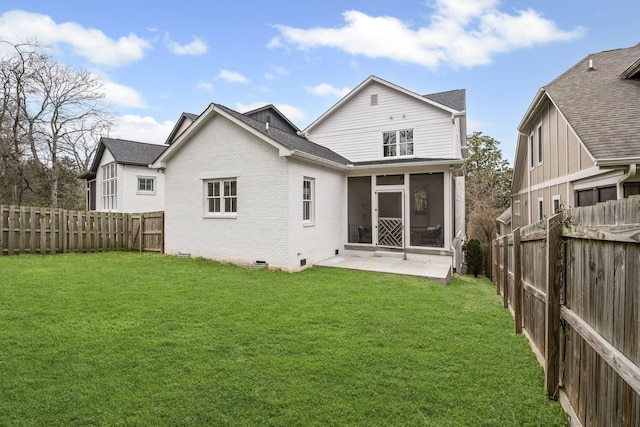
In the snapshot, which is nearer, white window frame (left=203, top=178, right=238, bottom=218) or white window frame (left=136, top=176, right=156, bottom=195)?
white window frame (left=203, top=178, right=238, bottom=218)

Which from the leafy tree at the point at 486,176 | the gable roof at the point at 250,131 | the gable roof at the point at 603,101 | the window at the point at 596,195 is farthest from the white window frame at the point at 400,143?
the leafy tree at the point at 486,176

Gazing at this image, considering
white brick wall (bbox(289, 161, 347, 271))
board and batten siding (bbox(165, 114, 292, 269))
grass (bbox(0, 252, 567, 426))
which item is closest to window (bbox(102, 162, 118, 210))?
board and batten siding (bbox(165, 114, 292, 269))

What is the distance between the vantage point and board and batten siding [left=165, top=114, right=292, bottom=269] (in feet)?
32.4

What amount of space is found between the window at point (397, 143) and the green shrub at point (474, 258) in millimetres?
4364

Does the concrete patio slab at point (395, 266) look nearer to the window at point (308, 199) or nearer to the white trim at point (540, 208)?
the window at point (308, 199)

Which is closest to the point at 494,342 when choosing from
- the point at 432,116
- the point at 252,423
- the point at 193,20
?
the point at 252,423

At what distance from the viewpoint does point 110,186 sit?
2095cm

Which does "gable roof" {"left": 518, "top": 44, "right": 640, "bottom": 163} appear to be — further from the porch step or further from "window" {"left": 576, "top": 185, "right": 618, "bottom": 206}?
the porch step

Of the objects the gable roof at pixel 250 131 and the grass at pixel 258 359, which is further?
the gable roof at pixel 250 131

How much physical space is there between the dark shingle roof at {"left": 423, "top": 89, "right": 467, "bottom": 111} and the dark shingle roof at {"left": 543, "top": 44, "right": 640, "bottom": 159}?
3157 millimetres

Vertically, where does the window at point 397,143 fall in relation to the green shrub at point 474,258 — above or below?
above

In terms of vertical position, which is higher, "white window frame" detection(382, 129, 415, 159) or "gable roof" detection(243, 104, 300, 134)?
"gable roof" detection(243, 104, 300, 134)

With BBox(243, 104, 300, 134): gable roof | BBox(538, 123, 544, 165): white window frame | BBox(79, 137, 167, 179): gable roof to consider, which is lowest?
BBox(538, 123, 544, 165): white window frame

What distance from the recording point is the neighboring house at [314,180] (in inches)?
396
